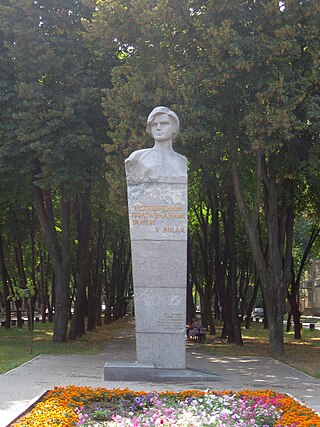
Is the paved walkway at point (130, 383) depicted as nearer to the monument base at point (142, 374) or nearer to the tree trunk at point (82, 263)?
the monument base at point (142, 374)

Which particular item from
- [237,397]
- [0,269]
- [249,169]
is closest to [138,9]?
[249,169]

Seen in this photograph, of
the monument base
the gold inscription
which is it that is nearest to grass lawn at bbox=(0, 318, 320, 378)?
the monument base

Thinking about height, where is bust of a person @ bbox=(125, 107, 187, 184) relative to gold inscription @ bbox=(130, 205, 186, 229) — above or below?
above

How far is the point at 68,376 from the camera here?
45.6 feet

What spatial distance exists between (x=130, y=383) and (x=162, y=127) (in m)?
4.70

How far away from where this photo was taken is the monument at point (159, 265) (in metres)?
12.3

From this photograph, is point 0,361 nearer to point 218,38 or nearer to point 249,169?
point 218,38

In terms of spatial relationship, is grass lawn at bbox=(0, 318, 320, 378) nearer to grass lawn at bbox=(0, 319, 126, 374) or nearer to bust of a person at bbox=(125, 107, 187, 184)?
grass lawn at bbox=(0, 319, 126, 374)

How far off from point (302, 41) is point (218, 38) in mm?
2452

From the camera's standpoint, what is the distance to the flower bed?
7.86 metres

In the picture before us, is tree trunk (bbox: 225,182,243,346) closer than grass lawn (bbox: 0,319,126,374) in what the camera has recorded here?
No

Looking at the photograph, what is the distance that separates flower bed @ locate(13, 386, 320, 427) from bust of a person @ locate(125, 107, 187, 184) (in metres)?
4.19

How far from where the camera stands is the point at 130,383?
1175 cm

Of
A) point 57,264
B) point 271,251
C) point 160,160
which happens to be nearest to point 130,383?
point 160,160
